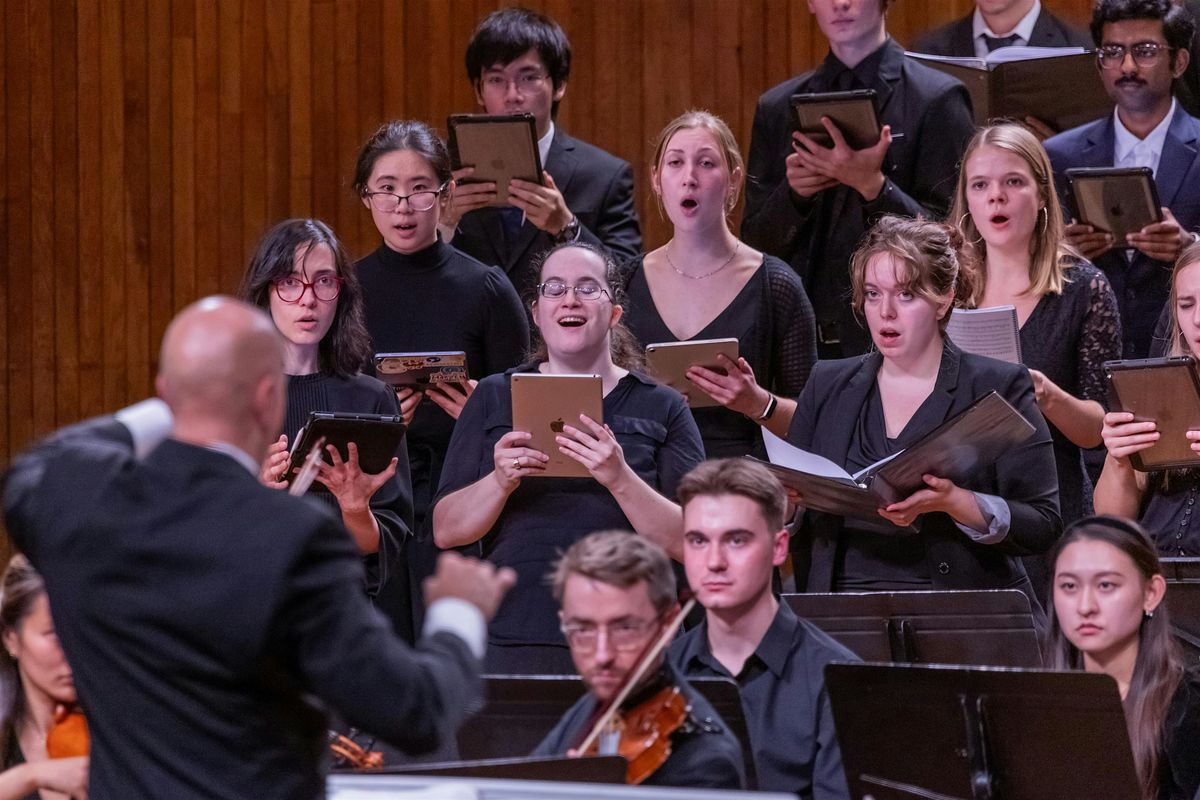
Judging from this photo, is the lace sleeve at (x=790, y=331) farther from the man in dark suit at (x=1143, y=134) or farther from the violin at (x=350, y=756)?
the violin at (x=350, y=756)

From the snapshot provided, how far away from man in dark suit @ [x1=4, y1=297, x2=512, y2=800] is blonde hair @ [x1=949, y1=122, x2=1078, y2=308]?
2.27 m

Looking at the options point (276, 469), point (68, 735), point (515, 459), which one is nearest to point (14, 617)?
point (68, 735)

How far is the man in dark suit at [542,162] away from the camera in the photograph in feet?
14.8

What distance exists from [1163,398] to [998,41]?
1.76 meters

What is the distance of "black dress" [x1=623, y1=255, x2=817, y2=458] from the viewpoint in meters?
3.97

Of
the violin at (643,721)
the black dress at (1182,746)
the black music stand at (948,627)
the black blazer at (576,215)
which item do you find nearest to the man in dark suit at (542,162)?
the black blazer at (576,215)

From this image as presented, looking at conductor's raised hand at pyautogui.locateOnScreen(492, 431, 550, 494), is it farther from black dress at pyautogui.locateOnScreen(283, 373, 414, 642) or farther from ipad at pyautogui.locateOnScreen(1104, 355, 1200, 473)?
ipad at pyautogui.locateOnScreen(1104, 355, 1200, 473)

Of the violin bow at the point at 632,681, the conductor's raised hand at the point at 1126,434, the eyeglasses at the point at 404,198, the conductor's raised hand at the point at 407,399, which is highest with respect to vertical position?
the eyeglasses at the point at 404,198

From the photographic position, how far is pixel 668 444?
11.7 feet

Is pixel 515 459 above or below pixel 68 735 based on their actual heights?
above

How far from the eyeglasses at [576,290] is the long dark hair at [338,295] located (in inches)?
17.5

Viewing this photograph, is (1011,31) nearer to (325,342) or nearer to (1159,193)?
(1159,193)

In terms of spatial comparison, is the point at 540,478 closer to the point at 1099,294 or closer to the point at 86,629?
the point at 1099,294

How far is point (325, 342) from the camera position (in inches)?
147
